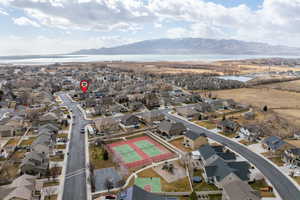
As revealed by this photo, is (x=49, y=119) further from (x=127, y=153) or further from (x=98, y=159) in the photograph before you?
(x=127, y=153)

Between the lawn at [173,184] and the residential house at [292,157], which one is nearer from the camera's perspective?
the lawn at [173,184]

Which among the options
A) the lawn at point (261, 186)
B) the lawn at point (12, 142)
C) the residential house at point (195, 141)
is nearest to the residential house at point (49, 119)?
the lawn at point (12, 142)

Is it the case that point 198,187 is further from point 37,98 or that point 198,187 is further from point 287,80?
point 287,80

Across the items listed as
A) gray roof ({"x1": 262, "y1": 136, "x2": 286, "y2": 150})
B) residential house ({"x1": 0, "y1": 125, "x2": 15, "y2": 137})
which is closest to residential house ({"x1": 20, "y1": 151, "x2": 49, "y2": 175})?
residential house ({"x1": 0, "y1": 125, "x2": 15, "y2": 137})

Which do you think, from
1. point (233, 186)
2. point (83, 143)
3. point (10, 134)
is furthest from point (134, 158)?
point (10, 134)

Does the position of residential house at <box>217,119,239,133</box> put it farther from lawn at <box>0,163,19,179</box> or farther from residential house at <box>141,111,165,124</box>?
lawn at <box>0,163,19,179</box>

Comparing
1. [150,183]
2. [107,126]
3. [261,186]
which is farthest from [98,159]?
[261,186]

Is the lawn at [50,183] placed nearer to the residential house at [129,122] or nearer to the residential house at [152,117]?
the residential house at [129,122]
